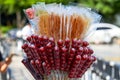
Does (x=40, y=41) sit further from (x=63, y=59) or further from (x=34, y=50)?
(x=63, y=59)

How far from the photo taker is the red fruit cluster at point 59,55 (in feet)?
20.1

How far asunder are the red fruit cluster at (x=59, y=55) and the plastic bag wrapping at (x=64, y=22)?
0.36ft

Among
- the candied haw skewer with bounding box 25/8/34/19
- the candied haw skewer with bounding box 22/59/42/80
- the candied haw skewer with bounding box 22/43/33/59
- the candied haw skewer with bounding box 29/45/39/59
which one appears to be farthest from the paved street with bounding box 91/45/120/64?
the candied haw skewer with bounding box 29/45/39/59

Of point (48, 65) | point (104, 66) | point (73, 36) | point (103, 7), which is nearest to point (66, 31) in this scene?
point (73, 36)

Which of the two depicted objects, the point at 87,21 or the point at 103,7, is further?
the point at 103,7

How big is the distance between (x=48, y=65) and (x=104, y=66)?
350 inches

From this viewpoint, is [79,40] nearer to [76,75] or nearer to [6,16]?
[76,75]

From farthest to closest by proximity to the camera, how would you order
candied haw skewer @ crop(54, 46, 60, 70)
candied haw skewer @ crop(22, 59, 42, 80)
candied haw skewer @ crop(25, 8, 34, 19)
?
candied haw skewer @ crop(25, 8, 34, 19) < candied haw skewer @ crop(22, 59, 42, 80) < candied haw skewer @ crop(54, 46, 60, 70)

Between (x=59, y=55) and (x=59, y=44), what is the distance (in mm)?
134

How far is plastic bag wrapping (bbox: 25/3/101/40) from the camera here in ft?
20.5

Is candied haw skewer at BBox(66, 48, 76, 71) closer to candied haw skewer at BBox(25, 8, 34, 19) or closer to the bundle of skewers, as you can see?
the bundle of skewers

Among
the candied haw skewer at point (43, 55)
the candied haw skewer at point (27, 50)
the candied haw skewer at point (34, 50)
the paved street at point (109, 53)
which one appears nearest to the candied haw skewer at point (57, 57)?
the candied haw skewer at point (43, 55)

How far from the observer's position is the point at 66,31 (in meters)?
6.29

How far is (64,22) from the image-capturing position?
20.6 feet
